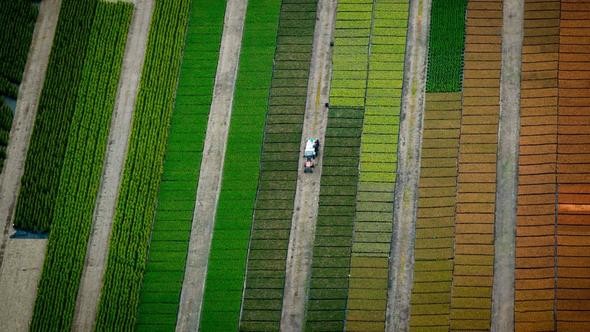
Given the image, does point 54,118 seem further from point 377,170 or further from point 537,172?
point 537,172

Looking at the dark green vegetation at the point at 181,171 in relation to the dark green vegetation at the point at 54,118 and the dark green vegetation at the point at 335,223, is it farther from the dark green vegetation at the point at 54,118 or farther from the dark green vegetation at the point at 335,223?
the dark green vegetation at the point at 335,223

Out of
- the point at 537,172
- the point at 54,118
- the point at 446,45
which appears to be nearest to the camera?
the point at 537,172

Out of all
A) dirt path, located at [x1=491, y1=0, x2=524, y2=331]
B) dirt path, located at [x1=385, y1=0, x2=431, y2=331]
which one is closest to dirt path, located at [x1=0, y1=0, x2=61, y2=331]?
dirt path, located at [x1=385, y1=0, x2=431, y2=331]

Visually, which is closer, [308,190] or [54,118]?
[308,190]

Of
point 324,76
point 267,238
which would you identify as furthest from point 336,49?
point 267,238

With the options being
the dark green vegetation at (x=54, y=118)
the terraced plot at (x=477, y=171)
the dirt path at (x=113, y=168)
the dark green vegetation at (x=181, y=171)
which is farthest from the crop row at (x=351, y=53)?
the dark green vegetation at (x=54, y=118)

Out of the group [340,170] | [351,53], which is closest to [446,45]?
[351,53]

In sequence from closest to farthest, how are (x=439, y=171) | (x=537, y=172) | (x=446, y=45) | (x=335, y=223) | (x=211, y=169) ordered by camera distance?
(x=537, y=172) < (x=335, y=223) < (x=439, y=171) < (x=211, y=169) < (x=446, y=45)

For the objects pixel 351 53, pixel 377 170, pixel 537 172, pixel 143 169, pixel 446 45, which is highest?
pixel 446 45

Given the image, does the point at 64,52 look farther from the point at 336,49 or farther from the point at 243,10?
the point at 336,49
